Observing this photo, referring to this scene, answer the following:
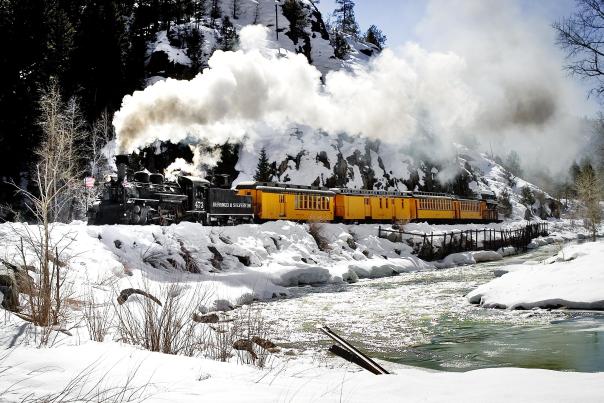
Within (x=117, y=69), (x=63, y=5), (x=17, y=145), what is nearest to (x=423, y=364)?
(x=17, y=145)

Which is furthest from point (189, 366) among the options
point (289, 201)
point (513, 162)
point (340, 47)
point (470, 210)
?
point (513, 162)

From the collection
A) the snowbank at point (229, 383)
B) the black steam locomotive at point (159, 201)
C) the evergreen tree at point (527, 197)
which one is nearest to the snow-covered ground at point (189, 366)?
the snowbank at point (229, 383)

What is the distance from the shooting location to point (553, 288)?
12.2m

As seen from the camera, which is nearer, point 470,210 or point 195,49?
point 470,210

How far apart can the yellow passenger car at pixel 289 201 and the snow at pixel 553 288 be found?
47.3 feet

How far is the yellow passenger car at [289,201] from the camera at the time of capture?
26.0 metres

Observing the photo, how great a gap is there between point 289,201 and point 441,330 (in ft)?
59.5

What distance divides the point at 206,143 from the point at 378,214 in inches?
1306

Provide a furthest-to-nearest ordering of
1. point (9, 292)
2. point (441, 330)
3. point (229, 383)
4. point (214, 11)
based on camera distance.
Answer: point (214, 11)
point (441, 330)
point (9, 292)
point (229, 383)

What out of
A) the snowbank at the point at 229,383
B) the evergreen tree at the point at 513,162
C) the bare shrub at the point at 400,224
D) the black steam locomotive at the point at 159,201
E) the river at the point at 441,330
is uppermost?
the evergreen tree at the point at 513,162

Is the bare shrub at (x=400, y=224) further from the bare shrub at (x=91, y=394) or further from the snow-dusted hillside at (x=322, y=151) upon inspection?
the bare shrub at (x=91, y=394)

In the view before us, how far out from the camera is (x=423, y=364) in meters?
7.63

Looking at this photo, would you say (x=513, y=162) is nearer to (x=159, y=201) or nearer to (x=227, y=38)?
(x=227, y=38)

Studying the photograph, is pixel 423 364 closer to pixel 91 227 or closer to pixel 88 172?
pixel 91 227
